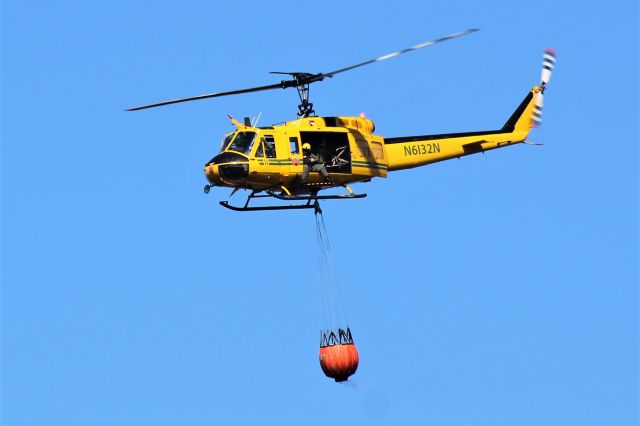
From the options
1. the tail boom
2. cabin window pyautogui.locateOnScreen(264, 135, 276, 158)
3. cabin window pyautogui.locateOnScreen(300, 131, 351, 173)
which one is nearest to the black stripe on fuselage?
the tail boom

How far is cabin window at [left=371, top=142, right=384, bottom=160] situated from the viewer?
114ft

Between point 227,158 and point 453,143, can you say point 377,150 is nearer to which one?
point 453,143

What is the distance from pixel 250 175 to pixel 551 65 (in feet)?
34.8

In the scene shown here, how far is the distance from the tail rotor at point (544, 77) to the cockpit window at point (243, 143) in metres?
9.31

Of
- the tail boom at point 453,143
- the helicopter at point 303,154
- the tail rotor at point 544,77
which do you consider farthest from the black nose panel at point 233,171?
the tail rotor at point 544,77

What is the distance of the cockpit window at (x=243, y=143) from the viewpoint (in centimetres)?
3262

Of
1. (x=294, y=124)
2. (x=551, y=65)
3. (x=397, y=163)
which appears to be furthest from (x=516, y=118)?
(x=294, y=124)

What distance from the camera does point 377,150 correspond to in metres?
34.8

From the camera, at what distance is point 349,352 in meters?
32.7

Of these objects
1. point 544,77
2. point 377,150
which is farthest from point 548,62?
point 377,150

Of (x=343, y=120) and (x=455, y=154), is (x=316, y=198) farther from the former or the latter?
(x=455, y=154)

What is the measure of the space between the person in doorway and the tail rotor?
26.2 feet

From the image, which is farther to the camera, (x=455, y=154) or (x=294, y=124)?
(x=455, y=154)

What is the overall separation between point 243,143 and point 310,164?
156 centimetres
